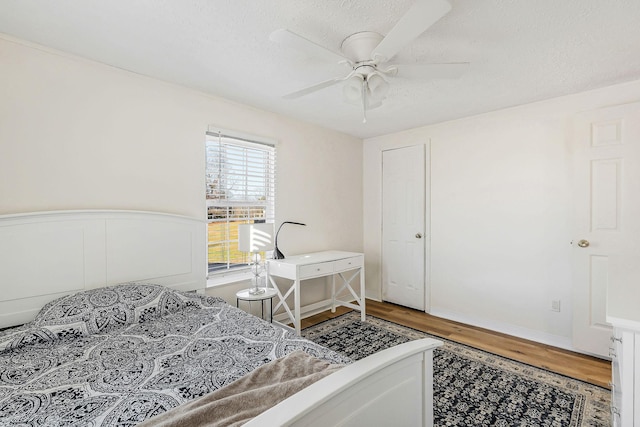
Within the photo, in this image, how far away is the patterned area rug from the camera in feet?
5.91

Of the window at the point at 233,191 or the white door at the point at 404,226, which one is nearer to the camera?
the window at the point at 233,191

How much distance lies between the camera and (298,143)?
3455 millimetres

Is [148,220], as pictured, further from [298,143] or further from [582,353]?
[582,353]

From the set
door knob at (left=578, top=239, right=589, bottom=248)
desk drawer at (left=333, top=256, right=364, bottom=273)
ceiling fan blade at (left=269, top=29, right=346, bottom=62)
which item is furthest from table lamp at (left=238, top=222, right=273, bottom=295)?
door knob at (left=578, top=239, right=589, bottom=248)

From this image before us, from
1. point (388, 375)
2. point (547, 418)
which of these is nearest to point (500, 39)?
point (388, 375)

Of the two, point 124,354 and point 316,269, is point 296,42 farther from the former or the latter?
point 316,269

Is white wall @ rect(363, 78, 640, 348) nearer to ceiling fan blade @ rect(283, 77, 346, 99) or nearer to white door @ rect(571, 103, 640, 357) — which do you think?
white door @ rect(571, 103, 640, 357)

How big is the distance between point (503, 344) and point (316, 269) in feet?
6.16

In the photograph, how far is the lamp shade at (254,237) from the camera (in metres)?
2.63

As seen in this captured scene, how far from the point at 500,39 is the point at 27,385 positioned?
2902mm

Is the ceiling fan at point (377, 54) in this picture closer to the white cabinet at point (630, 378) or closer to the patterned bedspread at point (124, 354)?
the white cabinet at point (630, 378)

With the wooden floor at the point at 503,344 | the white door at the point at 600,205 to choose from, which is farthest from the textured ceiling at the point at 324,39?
the wooden floor at the point at 503,344

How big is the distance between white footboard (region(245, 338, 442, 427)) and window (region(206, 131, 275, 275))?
7.06ft

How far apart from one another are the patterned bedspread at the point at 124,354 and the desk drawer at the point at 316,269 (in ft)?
2.97
